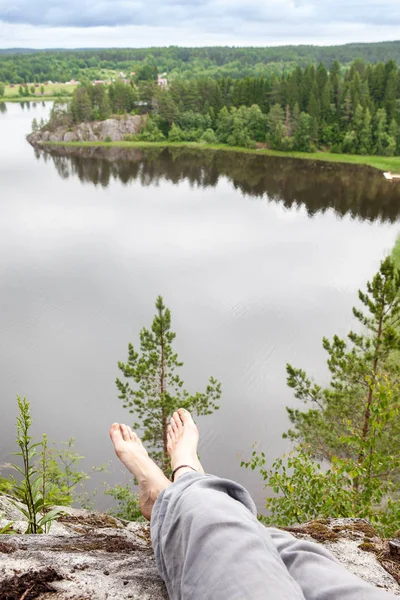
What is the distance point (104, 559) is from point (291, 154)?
5157 cm

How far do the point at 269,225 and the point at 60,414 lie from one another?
2010 centimetres

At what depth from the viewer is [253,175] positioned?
42875mm

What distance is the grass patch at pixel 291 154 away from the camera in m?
46.0

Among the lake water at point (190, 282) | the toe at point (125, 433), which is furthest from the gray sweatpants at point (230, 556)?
the lake water at point (190, 282)

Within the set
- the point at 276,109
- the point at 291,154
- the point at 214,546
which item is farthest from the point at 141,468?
the point at 276,109

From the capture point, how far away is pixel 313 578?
1.91 metres

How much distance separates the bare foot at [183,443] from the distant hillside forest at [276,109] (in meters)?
49.9

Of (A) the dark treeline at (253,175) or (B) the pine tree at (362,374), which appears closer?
(B) the pine tree at (362,374)

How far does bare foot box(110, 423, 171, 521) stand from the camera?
335 cm

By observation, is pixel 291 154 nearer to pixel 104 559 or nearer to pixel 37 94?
pixel 104 559

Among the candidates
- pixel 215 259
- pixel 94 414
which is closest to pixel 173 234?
pixel 215 259

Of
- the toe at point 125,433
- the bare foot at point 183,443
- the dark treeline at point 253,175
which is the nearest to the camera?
the bare foot at point 183,443

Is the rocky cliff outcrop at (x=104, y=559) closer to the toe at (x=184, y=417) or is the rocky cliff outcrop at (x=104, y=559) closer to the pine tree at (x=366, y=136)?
the toe at (x=184, y=417)

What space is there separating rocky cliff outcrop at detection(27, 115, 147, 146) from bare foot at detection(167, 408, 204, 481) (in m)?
58.8
